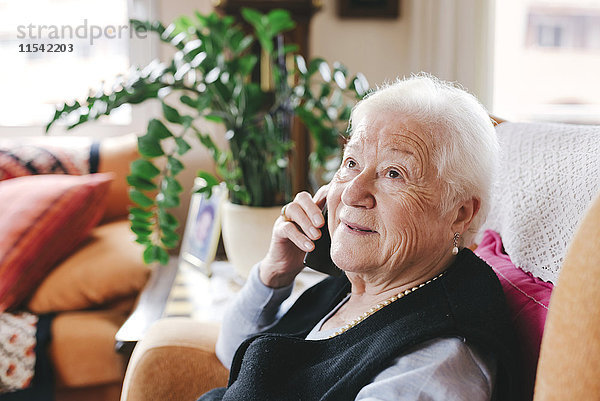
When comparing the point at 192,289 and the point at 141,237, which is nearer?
the point at 141,237

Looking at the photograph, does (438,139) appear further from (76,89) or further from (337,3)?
(76,89)

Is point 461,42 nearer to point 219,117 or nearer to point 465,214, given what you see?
point 219,117

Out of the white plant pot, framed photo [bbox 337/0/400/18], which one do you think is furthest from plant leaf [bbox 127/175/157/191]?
framed photo [bbox 337/0/400/18]

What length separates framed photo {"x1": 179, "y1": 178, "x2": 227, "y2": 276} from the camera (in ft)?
5.96

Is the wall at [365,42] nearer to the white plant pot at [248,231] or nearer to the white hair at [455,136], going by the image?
the white plant pot at [248,231]

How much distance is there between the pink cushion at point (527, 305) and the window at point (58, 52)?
81.8 inches

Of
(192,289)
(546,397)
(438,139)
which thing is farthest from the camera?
(192,289)

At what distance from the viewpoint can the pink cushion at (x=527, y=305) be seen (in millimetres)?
833

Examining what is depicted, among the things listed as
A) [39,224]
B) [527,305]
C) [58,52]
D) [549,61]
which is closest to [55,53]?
[58,52]

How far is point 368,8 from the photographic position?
269 cm

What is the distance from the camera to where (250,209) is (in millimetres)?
1662

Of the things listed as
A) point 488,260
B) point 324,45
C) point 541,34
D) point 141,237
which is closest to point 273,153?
point 141,237


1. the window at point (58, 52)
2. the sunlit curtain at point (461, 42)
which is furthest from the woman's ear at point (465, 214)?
the window at point (58, 52)

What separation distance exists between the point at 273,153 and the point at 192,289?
0.47 metres
